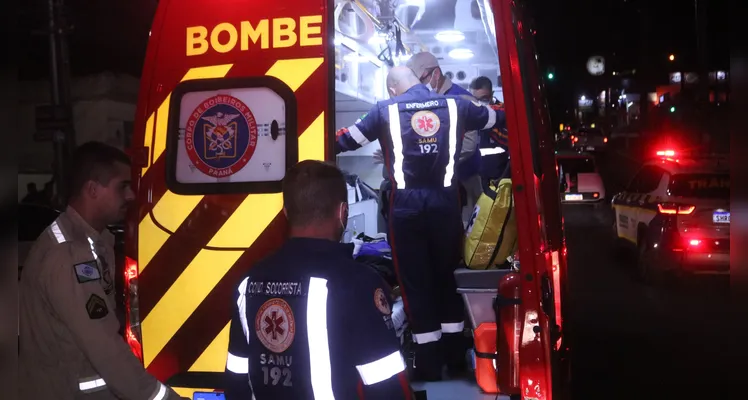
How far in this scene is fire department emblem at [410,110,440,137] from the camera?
14.5 ft

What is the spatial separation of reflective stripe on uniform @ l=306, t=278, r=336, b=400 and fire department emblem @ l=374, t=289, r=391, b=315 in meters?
0.15

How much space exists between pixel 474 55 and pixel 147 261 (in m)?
5.13

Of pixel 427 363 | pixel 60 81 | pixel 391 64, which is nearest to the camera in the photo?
pixel 427 363

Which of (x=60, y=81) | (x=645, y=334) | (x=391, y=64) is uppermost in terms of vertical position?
→ (x=60, y=81)

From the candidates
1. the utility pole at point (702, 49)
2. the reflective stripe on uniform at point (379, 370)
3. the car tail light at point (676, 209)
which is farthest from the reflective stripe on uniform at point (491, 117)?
the utility pole at point (702, 49)

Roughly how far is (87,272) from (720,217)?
30.7 ft

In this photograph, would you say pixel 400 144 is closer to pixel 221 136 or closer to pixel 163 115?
pixel 221 136

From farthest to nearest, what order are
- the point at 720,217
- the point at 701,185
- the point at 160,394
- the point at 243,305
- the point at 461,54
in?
the point at 701,185, the point at 720,217, the point at 461,54, the point at 160,394, the point at 243,305

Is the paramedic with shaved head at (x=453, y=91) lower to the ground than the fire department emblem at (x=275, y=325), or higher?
higher

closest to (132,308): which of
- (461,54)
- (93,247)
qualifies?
(93,247)

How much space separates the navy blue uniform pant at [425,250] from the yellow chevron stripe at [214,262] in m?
1.05

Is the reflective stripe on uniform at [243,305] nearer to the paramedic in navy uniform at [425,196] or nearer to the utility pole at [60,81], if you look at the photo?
the paramedic in navy uniform at [425,196]

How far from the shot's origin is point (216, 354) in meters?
3.55

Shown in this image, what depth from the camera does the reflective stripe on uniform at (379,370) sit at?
2.19 metres
